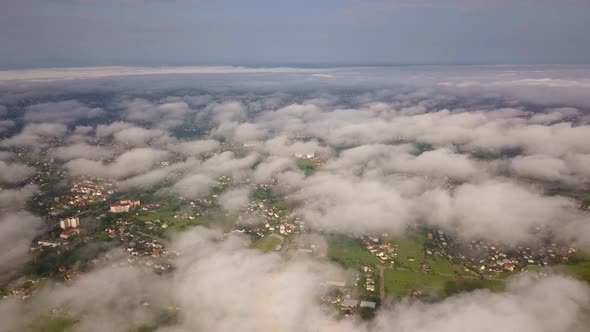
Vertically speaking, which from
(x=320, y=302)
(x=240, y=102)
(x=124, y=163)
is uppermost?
(x=240, y=102)

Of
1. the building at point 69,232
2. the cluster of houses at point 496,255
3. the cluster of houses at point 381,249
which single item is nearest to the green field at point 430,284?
the cluster of houses at point 496,255

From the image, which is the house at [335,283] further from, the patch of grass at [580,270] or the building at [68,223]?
the building at [68,223]

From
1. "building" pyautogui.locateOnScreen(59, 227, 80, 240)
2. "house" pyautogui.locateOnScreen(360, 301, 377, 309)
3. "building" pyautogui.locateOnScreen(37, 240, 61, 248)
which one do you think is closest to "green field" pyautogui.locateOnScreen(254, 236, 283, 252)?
"house" pyautogui.locateOnScreen(360, 301, 377, 309)

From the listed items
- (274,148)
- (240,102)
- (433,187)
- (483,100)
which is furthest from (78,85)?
(483,100)

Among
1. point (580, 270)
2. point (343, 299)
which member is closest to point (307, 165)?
point (343, 299)

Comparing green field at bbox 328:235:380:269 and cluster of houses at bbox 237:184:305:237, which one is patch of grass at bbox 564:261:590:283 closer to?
green field at bbox 328:235:380:269

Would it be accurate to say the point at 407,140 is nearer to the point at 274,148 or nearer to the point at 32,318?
the point at 274,148
